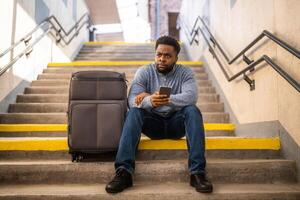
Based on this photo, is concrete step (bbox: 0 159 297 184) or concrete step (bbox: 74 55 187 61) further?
concrete step (bbox: 74 55 187 61)

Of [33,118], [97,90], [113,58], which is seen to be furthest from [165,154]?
[113,58]

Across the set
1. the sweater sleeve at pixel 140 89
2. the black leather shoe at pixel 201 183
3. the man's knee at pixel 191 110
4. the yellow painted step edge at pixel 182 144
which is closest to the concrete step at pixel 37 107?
the yellow painted step edge at pixel 182 144

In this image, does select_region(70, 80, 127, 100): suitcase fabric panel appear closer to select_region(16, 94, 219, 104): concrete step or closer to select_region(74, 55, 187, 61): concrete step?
select_region(16, 94, 219, 104): concrete step

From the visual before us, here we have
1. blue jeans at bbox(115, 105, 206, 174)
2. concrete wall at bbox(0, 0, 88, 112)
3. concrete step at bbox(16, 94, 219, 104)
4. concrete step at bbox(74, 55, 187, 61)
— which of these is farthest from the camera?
concrete step at bbox(74, 55, 187, 61)

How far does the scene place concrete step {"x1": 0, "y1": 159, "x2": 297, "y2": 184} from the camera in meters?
2.12

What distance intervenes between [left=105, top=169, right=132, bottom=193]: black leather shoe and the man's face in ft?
2.95

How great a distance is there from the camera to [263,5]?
110 inches

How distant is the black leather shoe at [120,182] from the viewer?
1836 millimetres

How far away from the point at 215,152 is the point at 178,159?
0.31 metres

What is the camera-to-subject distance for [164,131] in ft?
7.84

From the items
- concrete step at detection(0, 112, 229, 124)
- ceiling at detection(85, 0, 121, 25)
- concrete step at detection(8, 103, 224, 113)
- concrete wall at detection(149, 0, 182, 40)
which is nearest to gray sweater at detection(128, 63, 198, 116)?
concrete step at detection(0, 112, 229, 124)

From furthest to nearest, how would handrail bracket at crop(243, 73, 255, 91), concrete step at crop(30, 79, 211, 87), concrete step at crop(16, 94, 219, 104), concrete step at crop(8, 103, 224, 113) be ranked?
concrete step at crop(30, 79, 211, 87), concrete step at crop(16, 94, 219, 104), concrete step at crop(8, 103, 224, 113), handrail bracket at crop(243, 73, 255, 91)

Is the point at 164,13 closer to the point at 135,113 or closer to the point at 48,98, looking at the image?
the point at 48,98

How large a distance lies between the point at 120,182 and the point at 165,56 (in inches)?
40.6
